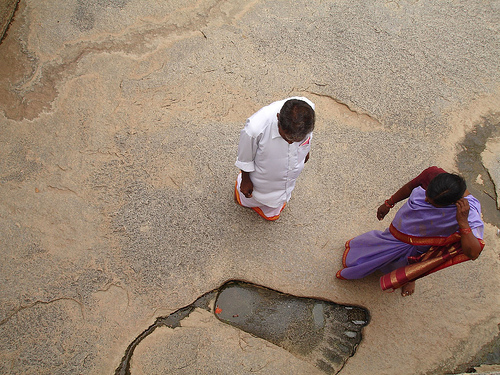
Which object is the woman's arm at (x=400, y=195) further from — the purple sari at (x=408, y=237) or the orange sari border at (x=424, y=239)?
the orange sari border at (x=424, y=239)

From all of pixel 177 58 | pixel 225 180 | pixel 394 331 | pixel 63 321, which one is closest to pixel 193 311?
pixel 63 321

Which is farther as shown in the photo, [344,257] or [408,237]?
[344,257]

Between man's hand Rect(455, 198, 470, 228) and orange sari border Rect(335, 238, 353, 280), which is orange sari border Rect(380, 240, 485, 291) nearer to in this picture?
man's hand Rect(455, 198, 470, 228)

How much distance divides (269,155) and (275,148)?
6 cm

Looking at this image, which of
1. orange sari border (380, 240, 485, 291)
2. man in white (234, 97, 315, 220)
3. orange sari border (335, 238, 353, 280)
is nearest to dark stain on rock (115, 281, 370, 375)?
orange sari border (335, 238, 353, 280)

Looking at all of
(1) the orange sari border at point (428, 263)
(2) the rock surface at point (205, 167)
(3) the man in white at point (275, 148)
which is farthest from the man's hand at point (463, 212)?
(2) the rock surface at point (205, 167)

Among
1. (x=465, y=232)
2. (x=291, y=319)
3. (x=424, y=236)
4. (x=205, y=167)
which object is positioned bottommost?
(x=291, y=319)

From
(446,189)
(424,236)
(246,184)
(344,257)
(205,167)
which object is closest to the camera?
(446,189)

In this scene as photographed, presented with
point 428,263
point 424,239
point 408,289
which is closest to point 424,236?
point 424,239

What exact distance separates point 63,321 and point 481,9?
5.06m

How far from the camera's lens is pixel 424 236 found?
6.79ft

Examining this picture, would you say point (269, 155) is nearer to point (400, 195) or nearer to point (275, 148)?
point (275, 148)

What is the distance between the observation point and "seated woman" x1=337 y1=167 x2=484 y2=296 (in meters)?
1.85

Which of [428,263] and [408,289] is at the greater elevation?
[428,263]
